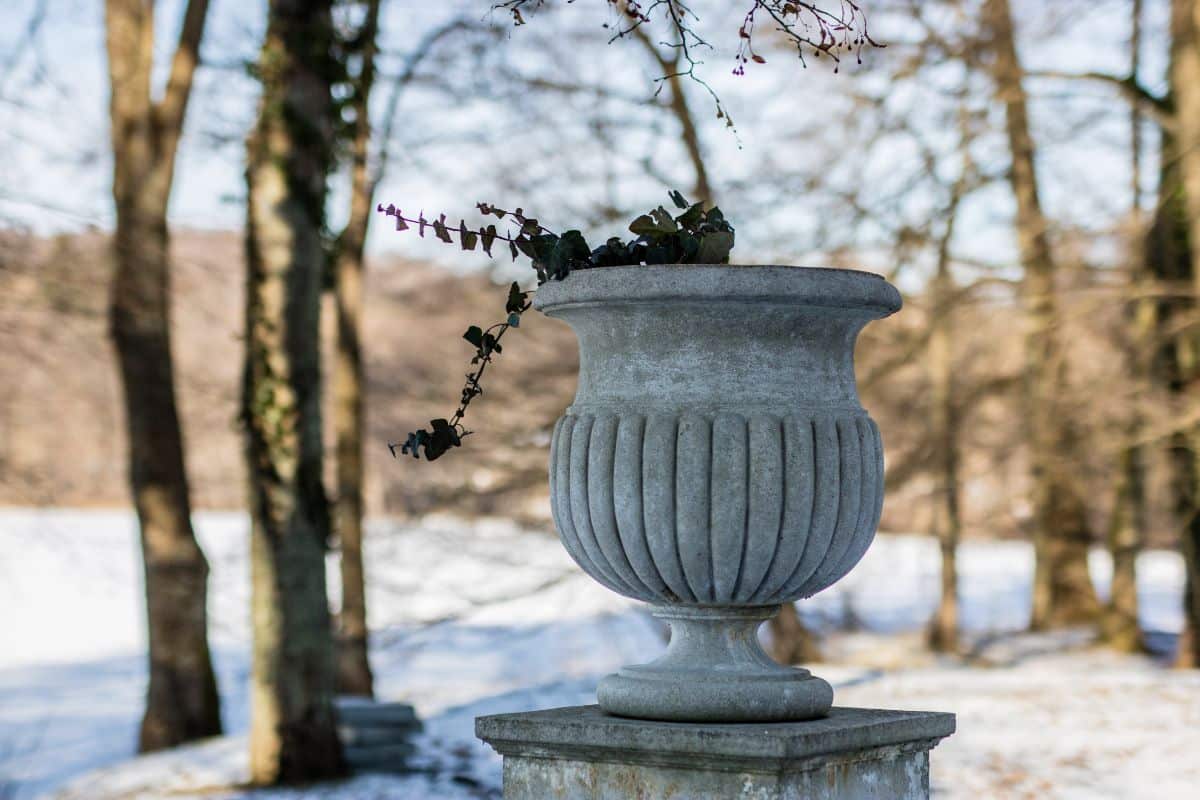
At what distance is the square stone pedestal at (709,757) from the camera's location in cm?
366

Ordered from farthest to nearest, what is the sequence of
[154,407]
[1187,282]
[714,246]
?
1. [1187,282]
2. [154,407]
3. [714,246]

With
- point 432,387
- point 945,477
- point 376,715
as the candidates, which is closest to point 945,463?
point 945,477

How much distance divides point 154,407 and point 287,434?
8.82 ft

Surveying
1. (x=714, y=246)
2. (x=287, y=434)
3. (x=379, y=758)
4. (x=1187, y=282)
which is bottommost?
(x=379, y=758)

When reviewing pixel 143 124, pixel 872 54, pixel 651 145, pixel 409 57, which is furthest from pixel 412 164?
pixel 872 54

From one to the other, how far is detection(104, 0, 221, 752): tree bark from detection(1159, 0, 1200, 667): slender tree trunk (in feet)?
24.6

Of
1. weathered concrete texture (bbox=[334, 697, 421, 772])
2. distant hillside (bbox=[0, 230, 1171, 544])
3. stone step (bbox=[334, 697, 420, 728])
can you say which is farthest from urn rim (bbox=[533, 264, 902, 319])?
distant hillside (bbox=[0, 230, 1171, 544])

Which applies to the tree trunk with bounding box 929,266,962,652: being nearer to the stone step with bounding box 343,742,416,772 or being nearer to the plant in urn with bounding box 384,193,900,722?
Result: the stone step with bounding box 343,742,416,772

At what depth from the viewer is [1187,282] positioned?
13.8 meters

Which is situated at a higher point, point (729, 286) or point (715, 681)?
point (729, 286)

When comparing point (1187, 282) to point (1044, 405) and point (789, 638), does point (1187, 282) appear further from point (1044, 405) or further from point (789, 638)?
point (789, 638)

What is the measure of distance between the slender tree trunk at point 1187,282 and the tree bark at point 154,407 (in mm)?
7485

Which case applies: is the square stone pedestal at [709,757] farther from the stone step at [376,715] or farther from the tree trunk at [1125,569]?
the tree trunk at [1125,569]

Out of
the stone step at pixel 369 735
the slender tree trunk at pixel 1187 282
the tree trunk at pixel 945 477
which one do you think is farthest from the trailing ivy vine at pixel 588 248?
the tree trunk at pixel 945 477
